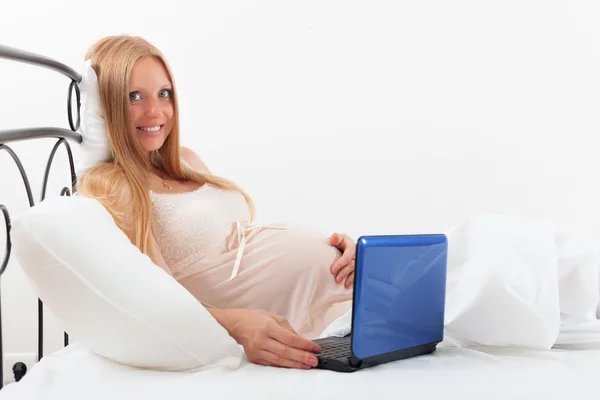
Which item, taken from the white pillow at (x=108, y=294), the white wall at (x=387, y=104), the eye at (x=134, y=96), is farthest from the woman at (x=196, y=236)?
the white wall at (x=387, y=104)

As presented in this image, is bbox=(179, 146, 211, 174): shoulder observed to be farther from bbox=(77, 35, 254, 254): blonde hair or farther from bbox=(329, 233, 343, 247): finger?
bbox=(329, 233, 343, 247): finger

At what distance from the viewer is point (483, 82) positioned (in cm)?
290

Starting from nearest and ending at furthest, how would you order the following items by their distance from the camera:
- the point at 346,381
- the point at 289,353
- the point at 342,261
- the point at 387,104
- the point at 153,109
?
1. the point at 346,381
2. the point at 289,353
3. the point at 342,261
4. the point at 153,109
5. the point at 387,104

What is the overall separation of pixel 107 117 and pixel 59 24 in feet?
3.97

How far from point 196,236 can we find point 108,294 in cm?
57

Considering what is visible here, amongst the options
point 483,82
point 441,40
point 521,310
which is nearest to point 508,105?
point 483,82

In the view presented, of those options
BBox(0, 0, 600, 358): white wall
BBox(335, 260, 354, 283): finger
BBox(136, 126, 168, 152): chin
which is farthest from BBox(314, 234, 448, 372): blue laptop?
BBox(0, 0, 600, 358): white wall

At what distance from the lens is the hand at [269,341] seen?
1.11 meters

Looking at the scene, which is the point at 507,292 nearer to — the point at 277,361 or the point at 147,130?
the point at 277,361

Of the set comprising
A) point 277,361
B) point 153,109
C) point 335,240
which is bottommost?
point 277,361

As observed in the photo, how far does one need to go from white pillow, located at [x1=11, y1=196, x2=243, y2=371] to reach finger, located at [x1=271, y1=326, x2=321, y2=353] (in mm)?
85

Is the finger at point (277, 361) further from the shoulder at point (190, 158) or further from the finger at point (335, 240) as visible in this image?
the shoulder at point (190, 158)

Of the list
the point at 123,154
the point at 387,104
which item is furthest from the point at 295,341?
the point at 387,104

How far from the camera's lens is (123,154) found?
1623mm
